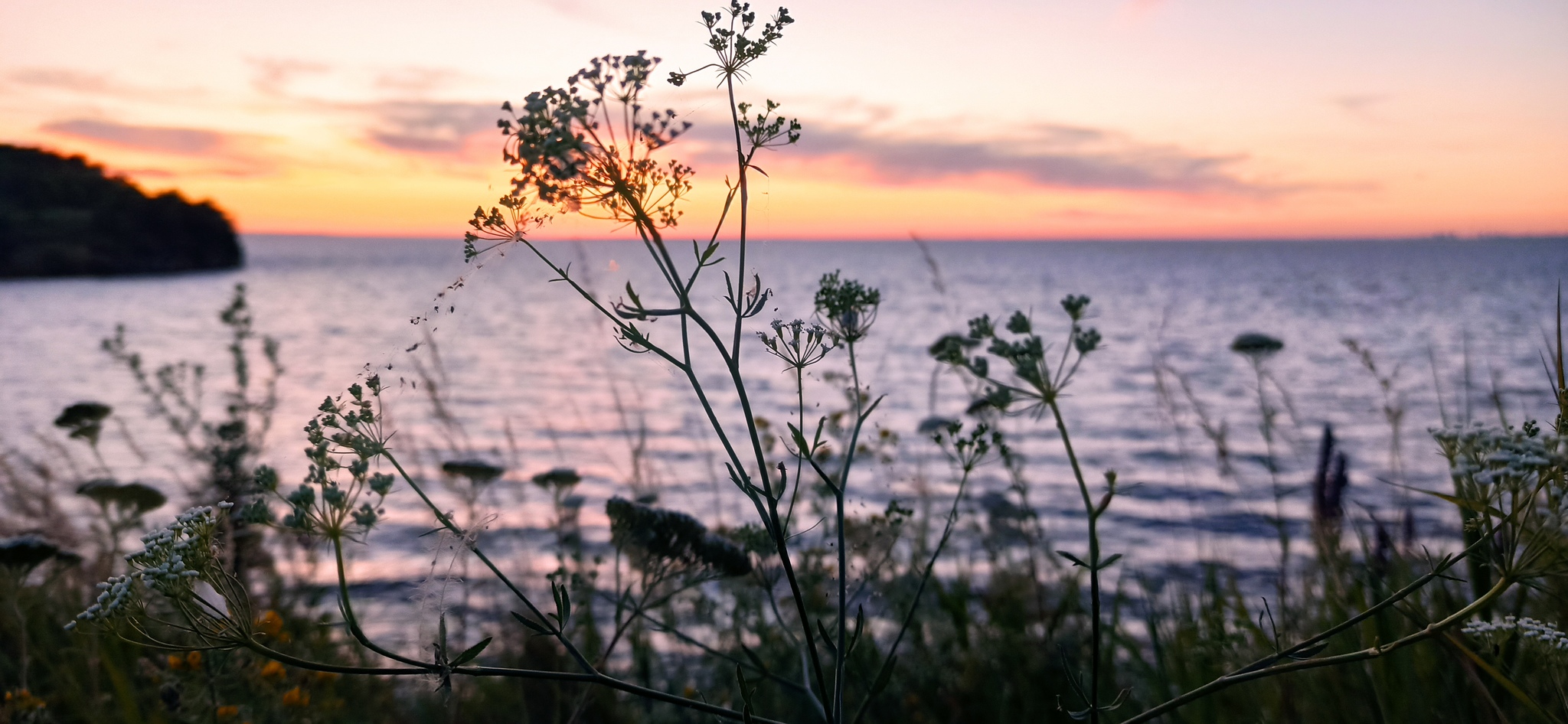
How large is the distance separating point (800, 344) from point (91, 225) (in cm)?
9443

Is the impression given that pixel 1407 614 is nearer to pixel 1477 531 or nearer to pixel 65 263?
pixel 1477 531

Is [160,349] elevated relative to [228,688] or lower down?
lower down

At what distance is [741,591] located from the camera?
4.55 metres

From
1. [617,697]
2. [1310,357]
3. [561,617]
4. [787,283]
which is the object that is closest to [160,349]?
[617,697]

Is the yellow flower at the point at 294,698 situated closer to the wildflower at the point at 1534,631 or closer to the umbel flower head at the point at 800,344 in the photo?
the umbel flower head at the point at 800,344

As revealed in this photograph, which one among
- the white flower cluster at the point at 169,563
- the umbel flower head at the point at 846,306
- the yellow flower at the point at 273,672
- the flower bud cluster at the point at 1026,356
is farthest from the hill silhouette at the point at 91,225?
the flower bud cluster at the point at 1026,356

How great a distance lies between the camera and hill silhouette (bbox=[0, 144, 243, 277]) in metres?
66.1

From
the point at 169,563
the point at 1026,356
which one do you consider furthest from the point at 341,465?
the point at 1026,356

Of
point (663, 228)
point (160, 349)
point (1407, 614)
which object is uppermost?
point (663, 228)

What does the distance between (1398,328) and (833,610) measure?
5077cm

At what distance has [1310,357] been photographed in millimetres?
31719

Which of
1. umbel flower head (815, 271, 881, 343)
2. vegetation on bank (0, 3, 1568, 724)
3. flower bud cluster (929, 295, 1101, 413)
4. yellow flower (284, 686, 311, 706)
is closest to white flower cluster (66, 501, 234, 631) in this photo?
vegetation on bank (0, 3, 1568, 724)

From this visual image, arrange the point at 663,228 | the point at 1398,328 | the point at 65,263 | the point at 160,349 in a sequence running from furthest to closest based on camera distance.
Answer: the point at 65,263 < the point at 1398,328 < the point at 160,349 < the point at 663,228

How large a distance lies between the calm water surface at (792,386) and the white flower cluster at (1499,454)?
0.90m
